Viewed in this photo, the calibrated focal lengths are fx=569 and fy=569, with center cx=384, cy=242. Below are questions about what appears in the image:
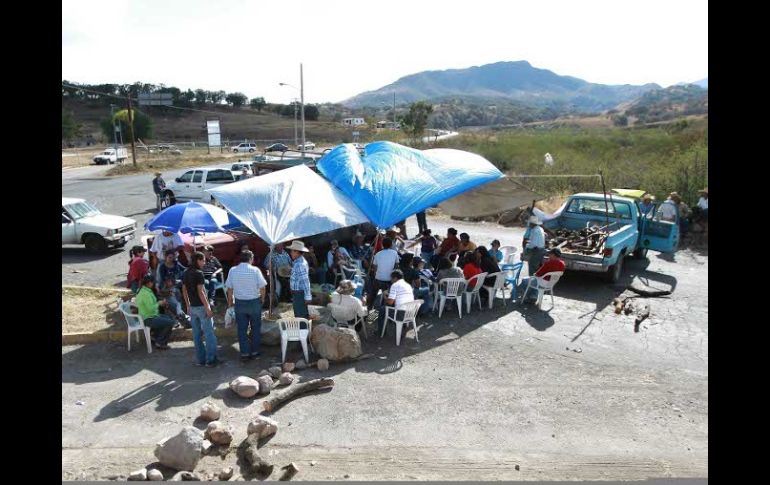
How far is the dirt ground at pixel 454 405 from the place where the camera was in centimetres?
572

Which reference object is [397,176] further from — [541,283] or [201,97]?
[201,97]

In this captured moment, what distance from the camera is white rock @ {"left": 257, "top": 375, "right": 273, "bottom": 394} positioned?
7.13m

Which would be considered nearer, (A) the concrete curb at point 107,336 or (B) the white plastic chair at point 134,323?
(B) the white plastic chair at point 134,323

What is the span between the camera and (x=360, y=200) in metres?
10.4

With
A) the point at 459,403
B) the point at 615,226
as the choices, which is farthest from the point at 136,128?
the point at 459,403

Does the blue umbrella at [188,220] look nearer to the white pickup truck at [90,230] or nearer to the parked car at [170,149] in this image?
the white pickup truck at [90,230]

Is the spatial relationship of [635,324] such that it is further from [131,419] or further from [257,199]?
[131,419]

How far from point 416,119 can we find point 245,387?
150ft

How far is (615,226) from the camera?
42.8 feet

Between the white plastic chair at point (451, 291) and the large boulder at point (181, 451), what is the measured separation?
538 cm

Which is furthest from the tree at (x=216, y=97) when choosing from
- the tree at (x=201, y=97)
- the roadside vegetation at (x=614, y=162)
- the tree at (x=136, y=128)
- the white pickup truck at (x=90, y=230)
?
the white pickup truck at (x=90, y=230)
